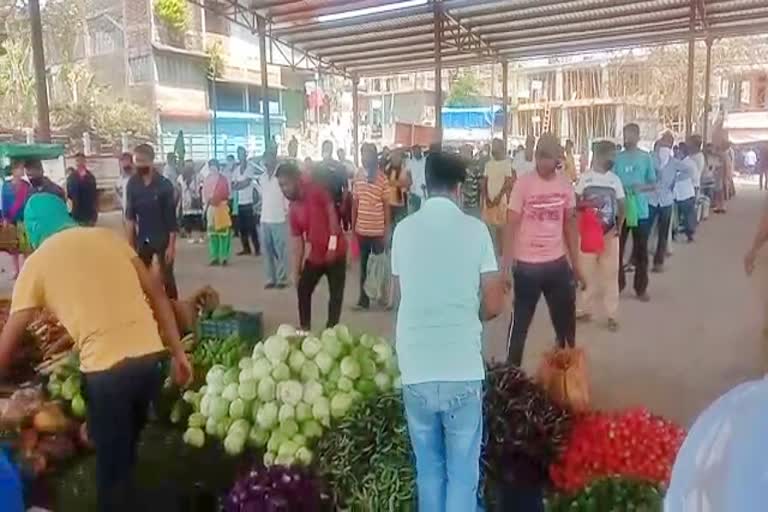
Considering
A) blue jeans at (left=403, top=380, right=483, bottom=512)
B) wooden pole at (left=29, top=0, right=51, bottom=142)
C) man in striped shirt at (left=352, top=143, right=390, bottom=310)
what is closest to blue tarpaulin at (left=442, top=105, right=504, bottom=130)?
wooden pole at (left=29, top=0, right=51, bottom=142)

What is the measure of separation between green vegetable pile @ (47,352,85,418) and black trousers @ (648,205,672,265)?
627 centimetres

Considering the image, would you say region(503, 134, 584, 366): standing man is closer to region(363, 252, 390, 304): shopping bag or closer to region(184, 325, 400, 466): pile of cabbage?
region(184, 325, 400, 466): pile of cabbage

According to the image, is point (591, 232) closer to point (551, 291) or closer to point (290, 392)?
point (551, 291)

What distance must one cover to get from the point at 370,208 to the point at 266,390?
435cm

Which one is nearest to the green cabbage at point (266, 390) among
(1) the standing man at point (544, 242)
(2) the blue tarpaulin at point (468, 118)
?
(1) the standing man at point (544, 242)

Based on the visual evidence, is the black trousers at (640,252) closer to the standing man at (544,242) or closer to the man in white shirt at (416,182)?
the man in white shirt at (416,182)

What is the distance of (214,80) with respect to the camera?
31.1 m

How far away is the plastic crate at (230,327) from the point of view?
504 centimetres

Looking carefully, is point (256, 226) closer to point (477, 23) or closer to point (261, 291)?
point (261, 291)

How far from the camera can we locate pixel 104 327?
9.09ft

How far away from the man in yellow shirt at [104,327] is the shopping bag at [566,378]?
158 cm

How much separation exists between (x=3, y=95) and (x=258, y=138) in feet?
31.7

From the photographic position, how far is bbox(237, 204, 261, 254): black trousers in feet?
40.2

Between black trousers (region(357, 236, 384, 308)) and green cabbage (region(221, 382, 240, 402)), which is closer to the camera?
green cabbage (region(221, 382, 240, 402))
